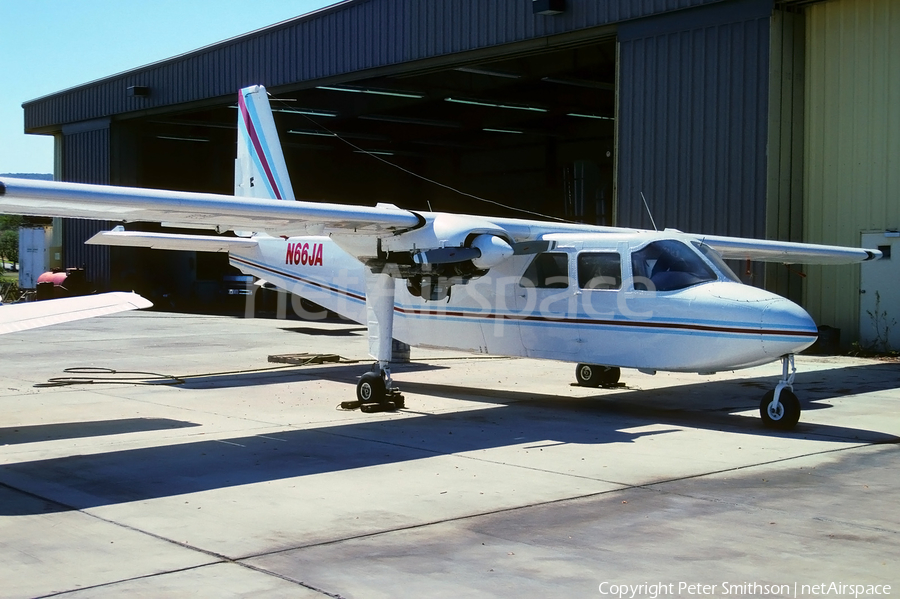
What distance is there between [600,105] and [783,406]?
25414 mm

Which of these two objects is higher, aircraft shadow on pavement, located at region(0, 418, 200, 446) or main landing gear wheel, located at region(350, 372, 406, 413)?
main landing gear wheel, located at region(350, 372, 406, 413)

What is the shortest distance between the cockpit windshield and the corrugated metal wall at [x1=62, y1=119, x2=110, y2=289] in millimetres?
31553

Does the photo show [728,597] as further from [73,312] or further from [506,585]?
[73,312]

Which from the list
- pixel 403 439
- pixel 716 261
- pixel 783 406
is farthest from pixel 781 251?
pixel 403 439

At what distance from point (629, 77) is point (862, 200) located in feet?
19.7

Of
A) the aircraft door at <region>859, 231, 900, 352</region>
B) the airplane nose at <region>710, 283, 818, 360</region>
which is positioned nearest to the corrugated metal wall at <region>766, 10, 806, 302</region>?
the aircraft door at <region>859, 231, 900, 352</region>

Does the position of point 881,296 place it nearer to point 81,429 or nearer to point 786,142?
point 786,142

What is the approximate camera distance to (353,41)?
27.4 metres

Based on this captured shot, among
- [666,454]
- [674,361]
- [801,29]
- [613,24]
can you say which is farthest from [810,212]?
[666,454]

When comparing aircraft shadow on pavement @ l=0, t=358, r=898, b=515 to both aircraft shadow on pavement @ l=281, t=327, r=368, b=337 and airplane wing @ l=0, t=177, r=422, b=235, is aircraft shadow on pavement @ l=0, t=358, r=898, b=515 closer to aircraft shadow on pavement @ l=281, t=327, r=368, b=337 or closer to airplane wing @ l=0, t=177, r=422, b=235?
airplane wing @ l=0, t=177, r=422, b=235

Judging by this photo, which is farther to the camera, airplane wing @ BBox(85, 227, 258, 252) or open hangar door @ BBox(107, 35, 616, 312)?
open hangar door @ BBox(107, 35, 616, 312)

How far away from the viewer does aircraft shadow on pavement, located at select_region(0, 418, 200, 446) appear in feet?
31.7

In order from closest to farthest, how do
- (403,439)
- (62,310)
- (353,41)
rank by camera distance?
1. (62,310)
2. (403,439)
3. (353,41)

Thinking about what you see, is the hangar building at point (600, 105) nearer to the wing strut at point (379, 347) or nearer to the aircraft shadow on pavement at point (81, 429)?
the wing strut at point (379, 347)
